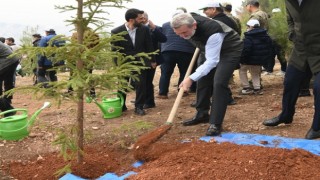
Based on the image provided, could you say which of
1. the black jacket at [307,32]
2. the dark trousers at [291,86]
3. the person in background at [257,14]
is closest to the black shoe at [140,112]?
the dark trousers at [291,86]

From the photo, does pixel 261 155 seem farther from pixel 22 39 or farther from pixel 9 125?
pixel 22 39

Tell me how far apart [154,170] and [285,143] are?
1598 millimetres

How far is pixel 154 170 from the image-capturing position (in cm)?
324

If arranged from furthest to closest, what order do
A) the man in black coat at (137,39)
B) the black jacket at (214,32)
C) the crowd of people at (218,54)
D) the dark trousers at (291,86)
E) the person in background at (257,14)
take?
the person in background at (257,14) < the man in black coat at (137,39) < the black jacket at (214,32) < the dark trousers at (291,86) < the crowd of people at (218,54)

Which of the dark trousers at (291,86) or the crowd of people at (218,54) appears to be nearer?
the crowd of people at (218,54)

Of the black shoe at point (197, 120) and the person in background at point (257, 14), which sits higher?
the person in background at point (257, 14)

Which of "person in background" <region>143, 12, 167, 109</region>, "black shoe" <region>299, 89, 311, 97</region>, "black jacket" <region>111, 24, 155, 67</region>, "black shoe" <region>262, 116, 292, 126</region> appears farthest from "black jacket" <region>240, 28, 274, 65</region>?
"black shoe" <region>262, 116, 292, 126</region>

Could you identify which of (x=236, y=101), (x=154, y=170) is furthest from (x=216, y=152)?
(x=236, y=101)

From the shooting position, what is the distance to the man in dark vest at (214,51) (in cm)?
423

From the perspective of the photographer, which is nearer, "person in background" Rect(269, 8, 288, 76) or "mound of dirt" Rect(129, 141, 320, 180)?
"mound of dirt" Rect(129, 141, 320, 180)

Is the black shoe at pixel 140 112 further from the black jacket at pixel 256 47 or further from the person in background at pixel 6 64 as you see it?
the black jacket at pixel 256 47

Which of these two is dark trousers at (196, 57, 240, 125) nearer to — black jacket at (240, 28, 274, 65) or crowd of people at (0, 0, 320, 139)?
crowd of people at (0, 0, 320, 139)

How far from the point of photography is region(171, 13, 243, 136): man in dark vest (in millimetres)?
4230

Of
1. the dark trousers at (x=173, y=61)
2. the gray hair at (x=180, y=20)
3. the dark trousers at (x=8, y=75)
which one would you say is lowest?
the dark trousers at (x=8, y=75)
